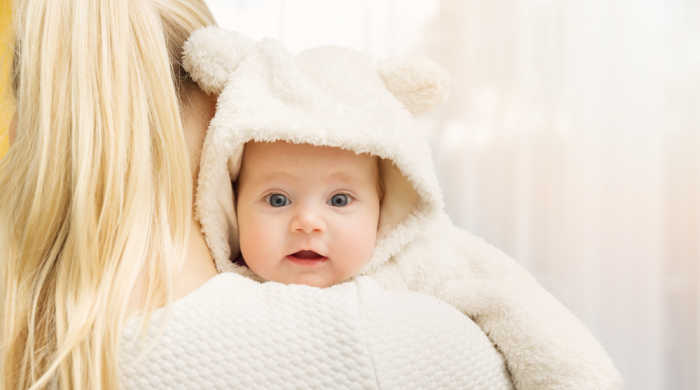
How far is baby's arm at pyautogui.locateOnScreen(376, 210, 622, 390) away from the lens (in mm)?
696

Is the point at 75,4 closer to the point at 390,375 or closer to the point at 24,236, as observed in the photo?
the point at 24,236

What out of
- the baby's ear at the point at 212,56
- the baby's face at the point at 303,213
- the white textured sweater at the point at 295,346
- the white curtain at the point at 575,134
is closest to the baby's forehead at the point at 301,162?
the baby's face at the point at 303,213

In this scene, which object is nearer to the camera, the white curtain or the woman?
the woman

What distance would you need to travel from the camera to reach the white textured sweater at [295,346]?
58cm

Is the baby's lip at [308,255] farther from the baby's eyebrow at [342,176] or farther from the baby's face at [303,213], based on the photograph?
the baby's eyebrow at [342,176]

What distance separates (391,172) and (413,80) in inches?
5.8

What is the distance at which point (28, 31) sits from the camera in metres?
0.72

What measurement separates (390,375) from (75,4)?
59cm

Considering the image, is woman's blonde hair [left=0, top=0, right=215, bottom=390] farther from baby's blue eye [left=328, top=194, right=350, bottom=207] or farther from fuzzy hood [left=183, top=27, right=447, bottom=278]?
baby's blue eye [left=328, top=194, right=350, bottom=207]

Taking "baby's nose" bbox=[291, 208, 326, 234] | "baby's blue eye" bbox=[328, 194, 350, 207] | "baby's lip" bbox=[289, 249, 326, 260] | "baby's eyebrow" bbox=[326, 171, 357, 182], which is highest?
"baby's eyebrow" bbox=[326, 171, 357, 182]

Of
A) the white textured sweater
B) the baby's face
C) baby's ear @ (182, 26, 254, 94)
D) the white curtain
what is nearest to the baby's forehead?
the baby's face

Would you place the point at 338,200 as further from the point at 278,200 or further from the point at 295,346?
the point at 295,346

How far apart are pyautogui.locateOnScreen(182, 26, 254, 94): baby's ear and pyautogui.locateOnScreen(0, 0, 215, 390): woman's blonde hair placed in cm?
6

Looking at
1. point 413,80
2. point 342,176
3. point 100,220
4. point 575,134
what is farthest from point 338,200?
point 575,134
